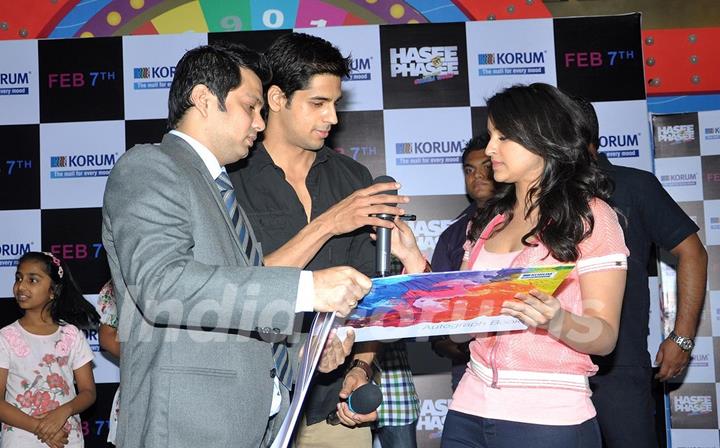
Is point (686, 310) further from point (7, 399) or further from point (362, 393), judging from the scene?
point (7, 399)

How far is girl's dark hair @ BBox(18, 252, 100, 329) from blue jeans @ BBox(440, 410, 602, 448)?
8.84ft

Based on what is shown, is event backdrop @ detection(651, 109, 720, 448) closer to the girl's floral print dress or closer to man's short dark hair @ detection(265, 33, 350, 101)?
man's short dark hair @ detection(265, 33, 350, 101)

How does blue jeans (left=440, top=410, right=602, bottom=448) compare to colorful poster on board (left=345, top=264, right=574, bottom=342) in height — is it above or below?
below

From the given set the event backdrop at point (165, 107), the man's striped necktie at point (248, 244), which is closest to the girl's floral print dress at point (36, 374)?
the event backdrop at point (165, 107)

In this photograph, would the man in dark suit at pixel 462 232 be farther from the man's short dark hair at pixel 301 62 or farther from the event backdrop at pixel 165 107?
the man's short dark hair at pixel 301 62

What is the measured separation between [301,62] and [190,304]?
4.33ft

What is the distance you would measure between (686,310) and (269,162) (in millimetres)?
2345

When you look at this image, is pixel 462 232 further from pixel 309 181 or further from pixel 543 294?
pixel 543 294

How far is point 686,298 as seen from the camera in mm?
3842

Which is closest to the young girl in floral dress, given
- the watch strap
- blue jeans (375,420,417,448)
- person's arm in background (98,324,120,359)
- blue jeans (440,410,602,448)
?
person's arm in background (98,324,120,359)

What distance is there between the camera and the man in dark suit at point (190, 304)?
5.63 ft

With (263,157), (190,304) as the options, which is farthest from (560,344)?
(263,157)

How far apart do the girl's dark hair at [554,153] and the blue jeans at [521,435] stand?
472 mm

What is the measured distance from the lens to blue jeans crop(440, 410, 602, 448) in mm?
2041
